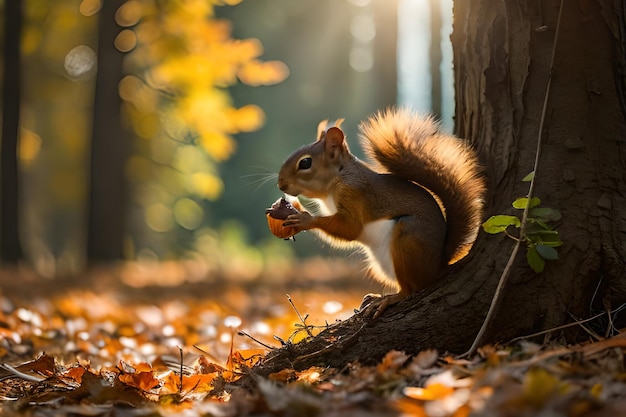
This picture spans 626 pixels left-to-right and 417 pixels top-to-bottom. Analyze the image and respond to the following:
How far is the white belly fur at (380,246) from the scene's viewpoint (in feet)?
8.54

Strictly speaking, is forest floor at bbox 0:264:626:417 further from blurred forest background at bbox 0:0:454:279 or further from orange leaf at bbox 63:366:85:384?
blurred forest background at bbox 0:0:454:279

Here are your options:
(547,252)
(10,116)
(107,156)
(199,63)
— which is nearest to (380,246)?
(547,252)

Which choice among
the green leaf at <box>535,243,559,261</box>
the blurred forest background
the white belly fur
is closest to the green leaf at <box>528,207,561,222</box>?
the green leaf at <box>535,243,559,261</box>

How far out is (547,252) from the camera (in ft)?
7.06

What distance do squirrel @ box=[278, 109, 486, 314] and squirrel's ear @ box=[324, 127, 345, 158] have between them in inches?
6.3

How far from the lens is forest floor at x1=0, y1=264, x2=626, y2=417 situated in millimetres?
1492

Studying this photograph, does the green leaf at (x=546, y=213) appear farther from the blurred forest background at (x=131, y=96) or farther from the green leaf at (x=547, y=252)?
the blurred forest background at (x=131, y=96)

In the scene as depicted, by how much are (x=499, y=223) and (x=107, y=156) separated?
7.93 meters

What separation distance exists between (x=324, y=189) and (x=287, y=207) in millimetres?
283

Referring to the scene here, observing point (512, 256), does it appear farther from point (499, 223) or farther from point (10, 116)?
point (10, 116)

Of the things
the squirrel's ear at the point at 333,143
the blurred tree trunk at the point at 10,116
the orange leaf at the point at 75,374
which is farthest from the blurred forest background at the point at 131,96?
the orange leaf at the point at 75,374

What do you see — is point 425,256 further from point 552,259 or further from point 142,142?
point 142,142

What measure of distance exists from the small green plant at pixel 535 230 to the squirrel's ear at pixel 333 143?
0.99 meters

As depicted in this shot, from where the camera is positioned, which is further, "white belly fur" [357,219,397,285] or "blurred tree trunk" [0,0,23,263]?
"blurred tree trunk" [0,0,23,263]
